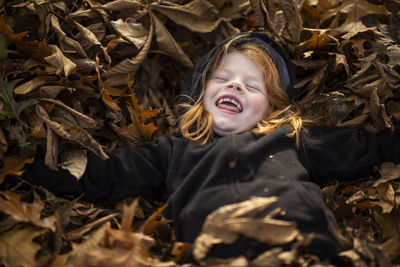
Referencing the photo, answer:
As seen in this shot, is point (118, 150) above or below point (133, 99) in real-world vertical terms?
below

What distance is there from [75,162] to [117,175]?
227mm

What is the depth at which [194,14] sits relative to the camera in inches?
96.7

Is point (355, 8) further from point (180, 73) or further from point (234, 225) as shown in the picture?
point (234, 225)

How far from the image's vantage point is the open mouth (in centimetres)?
206

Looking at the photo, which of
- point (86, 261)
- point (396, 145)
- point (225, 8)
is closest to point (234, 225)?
point (86, 261)

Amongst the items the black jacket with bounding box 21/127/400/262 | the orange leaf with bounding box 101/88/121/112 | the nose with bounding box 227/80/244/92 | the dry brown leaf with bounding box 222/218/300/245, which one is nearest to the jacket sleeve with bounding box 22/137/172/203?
the black jacket with bounding box 21/127/400/262

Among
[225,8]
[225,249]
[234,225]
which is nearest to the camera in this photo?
[234,225]

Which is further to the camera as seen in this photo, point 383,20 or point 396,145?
point 383,20

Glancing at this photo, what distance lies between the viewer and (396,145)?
2.09 metres

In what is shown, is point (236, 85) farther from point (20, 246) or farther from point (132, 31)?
point (20, 246)

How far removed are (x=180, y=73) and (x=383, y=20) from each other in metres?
1.28

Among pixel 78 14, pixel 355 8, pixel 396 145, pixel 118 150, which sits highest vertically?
pixel 78 14

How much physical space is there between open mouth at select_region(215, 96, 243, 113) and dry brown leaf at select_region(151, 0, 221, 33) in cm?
61

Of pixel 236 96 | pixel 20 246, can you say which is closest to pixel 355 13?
pixel 236 96
